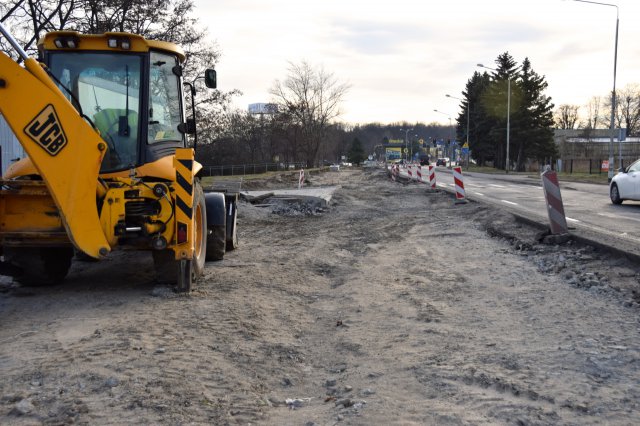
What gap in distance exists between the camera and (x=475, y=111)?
87.8 metres

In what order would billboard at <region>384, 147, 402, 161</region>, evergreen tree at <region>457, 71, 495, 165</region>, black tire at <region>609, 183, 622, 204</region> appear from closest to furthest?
black tire at <region>609, 183, 622, 204</region>, evergreen tree at <region>457, 71, 495, 165</region>, billboard at <region>384, 147, 402, 161</region>

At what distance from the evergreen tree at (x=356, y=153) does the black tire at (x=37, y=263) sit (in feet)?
390

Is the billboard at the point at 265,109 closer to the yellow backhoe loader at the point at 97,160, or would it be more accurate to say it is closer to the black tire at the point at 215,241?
the black tire at the point at 215,241

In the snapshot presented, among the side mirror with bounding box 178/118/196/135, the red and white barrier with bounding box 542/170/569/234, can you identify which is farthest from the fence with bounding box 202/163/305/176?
the side mirror with bounding box 178/118/196/135

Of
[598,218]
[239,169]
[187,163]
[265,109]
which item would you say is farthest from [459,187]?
[265,109]

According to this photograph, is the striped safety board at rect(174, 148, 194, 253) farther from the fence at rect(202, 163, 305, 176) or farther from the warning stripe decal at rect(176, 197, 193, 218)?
the fence at rect(202, 163, 305, 176)

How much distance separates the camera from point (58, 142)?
626 centimetres

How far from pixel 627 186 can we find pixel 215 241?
44.6 feet

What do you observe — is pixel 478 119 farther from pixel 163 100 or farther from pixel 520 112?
pixel 163 100

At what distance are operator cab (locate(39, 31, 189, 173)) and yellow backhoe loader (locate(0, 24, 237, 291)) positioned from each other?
0.01m

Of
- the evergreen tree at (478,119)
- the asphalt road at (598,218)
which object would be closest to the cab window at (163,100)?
the asphalt road at (598,218)

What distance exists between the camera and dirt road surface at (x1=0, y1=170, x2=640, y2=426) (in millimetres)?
3959

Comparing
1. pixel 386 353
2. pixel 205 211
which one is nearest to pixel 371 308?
pixel 386 353

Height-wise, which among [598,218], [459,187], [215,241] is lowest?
[598,218]
